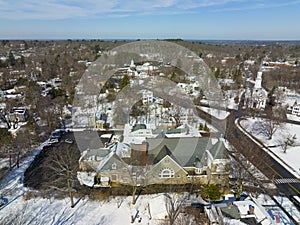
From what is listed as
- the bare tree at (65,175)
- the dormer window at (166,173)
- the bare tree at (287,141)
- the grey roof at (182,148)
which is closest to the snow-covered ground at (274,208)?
the grey roof at (182,148)

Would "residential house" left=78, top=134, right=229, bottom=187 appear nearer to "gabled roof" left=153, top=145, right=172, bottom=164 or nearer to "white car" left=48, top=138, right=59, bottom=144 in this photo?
"gabled roof" left=153, top=145, right=172, bottom=164

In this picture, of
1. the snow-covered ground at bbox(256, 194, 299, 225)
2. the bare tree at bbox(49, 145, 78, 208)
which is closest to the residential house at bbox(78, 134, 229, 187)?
the bare tree at bbox(49, 145, 78, 208)

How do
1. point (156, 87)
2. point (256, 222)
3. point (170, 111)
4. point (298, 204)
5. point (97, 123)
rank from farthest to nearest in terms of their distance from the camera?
point (156, 87) → point (170, 111) → point (97, 123) → point (298, 204) → point (256, 222)

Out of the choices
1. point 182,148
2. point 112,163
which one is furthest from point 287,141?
point 112,163

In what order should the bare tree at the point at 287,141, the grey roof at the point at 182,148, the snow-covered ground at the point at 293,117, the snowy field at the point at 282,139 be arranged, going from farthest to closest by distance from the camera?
1. the snow-covered ground at the point at 293,117
2. the bare tree at the point at 287,141
3. the snowy field at the point at 282,139
4. the grey roof at the point at 182,148

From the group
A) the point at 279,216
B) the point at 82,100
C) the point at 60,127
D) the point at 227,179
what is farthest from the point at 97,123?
the point at 279,216

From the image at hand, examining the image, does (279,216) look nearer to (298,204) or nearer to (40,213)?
(298,204)

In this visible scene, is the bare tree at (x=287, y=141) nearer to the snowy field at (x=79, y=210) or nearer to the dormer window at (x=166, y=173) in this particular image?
the dormer window at (x=166, y=173)
